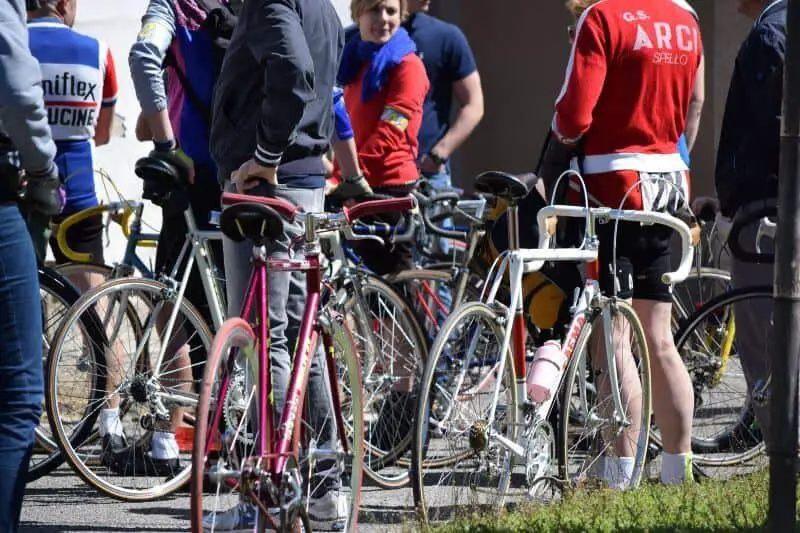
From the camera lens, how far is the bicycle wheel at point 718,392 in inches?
240

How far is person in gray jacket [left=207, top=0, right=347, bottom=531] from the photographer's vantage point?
4.77 metres

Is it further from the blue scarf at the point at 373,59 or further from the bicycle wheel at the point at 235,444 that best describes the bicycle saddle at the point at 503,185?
the blue scarf at the point at 373,59

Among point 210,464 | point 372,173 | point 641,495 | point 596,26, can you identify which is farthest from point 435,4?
point 210,464

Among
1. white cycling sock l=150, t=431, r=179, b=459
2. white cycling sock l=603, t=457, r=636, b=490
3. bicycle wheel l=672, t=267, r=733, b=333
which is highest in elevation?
bicycle wheel l=672, t=267, r=733, b=333

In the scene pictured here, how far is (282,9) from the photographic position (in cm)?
481

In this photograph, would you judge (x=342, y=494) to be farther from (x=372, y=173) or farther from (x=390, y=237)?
(x=372, y=173)

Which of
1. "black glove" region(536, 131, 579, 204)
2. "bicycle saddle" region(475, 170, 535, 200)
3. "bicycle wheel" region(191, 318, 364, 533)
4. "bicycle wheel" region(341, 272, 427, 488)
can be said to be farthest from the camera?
"bicycle wheel" region(341, 272, 427, 488)

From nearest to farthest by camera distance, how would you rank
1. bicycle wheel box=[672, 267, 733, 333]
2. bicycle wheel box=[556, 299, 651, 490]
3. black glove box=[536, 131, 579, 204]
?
bicycle wheel box=[556, 299, 651, 490], black glove box=[536, 131, 579, 204], bicycle wheel box=[672, 267, 733, 333]

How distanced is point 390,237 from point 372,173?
0.62m

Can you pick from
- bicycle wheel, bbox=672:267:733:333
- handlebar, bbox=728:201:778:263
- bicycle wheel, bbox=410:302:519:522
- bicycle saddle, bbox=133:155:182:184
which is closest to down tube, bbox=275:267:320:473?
bicycle wheel, bbox=410:302:519:522

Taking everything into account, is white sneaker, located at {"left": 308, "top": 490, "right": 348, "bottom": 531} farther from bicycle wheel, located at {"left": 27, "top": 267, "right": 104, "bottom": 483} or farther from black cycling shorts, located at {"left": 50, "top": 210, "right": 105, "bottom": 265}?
black cycling shorts, located at {"left": 50, "top": 210, "right": 105, "bottom": 265}

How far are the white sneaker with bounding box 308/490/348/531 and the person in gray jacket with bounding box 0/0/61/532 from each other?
1.01 m

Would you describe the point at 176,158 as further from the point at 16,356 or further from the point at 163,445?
the point at 16,356

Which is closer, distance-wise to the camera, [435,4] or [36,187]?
[36,187]
